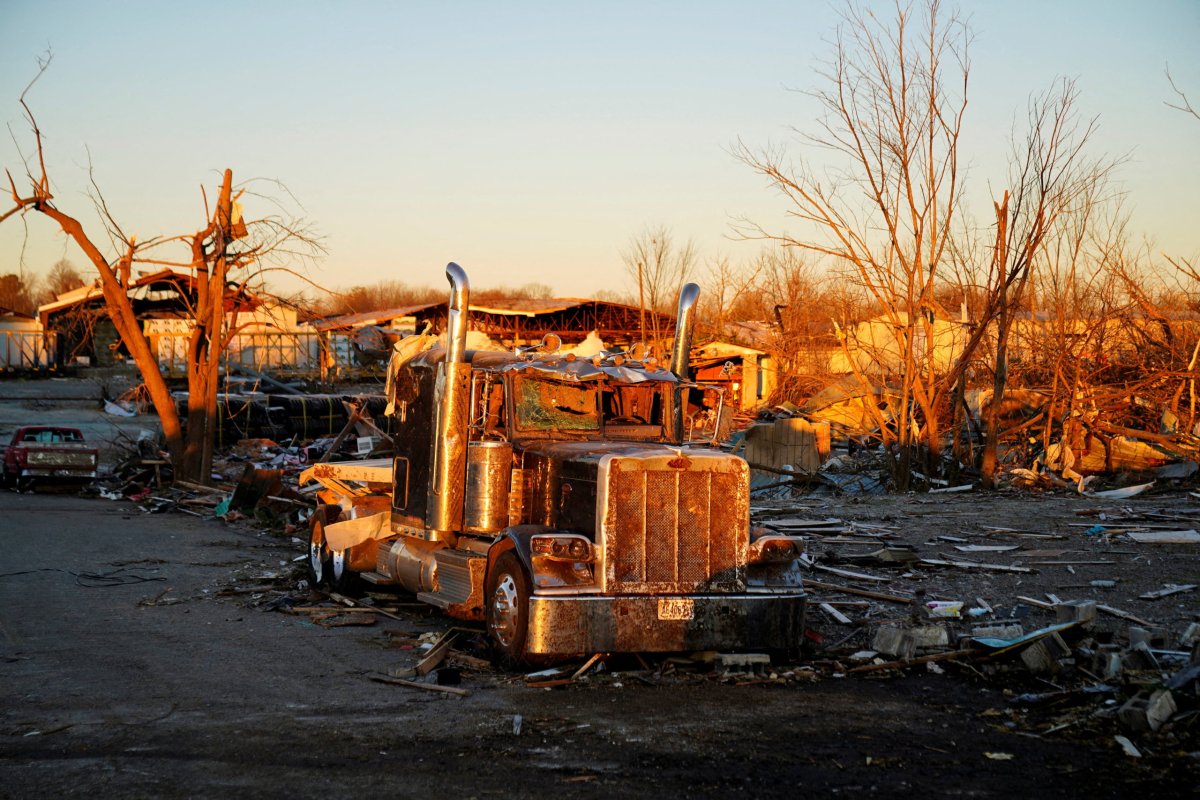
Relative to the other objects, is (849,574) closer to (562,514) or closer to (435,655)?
(562,514)

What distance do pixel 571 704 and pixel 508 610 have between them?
4.49 feet

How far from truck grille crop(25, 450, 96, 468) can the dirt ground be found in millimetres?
13396

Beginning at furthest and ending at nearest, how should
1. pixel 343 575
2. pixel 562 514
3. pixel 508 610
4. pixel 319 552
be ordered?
pixel 319 552
pixel 343 575
pixel 562 514
pixel 508 610

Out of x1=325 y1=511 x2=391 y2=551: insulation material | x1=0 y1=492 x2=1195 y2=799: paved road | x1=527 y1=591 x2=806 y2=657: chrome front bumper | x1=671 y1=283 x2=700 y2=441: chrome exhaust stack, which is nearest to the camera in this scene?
x1=0 y1=492 x2=1195 y2=799: paved road

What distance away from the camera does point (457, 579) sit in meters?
10.6

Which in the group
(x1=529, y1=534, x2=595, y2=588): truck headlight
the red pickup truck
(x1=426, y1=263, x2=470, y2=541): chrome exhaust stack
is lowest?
the red pickup truck

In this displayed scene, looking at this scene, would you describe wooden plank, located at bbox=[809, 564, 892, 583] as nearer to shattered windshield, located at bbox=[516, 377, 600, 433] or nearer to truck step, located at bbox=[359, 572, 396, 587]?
shattered windshield, located at bbox=[516, 377, 600, 433]

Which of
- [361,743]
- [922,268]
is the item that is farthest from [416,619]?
[922,268]

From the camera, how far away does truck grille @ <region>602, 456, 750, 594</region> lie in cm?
896

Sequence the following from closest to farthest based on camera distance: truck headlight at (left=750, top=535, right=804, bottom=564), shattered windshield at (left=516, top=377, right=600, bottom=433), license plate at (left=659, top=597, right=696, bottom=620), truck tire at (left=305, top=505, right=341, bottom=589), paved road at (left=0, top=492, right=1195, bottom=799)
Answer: paved road at (left=0, top=492, right=1195, bottom=799)
license plate at (left=659, top=597, right=696, bottom=620)
truck headlight at (left=750, top=535, right=804, bottom=564)
shattered windshield at (left=516, top=377, right=600, bottom=433)
truck tire at (left=305, top=505, right=341, bottom=589)

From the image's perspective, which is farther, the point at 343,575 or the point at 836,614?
the point at 343,575

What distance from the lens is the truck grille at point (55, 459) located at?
2653 cm

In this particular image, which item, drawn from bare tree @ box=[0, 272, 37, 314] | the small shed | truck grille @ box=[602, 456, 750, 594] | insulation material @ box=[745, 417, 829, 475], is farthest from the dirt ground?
bare tree @ box=[0, 272, 37, 314]

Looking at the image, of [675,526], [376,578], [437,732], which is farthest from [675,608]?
[376,578]
